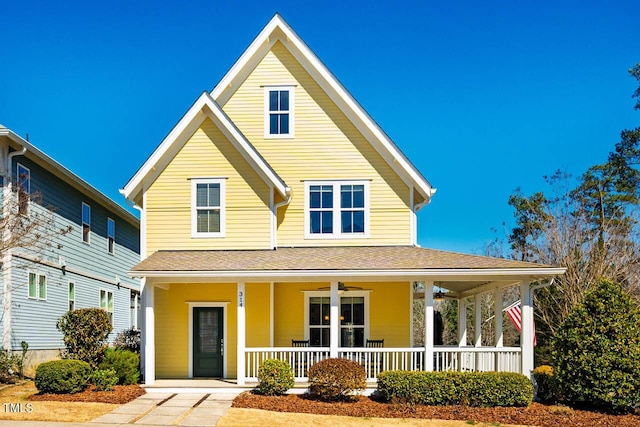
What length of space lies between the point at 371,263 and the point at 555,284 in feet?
36.7

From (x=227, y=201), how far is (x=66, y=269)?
8.49 metres

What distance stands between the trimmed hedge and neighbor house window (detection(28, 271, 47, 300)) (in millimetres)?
12631

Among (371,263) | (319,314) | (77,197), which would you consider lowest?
(319,314)

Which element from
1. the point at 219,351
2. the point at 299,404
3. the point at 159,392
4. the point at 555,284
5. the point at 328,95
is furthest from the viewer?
the point at 555,284

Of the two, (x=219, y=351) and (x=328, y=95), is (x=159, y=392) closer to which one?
(x=219, y=351)

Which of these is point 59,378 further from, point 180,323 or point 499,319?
point 499,319

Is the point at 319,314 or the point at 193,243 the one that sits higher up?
the point at 193,243

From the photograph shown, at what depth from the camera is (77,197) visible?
24.8 m

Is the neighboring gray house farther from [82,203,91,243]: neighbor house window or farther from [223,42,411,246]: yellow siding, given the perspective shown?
[223,42,411,246]: yellow siding

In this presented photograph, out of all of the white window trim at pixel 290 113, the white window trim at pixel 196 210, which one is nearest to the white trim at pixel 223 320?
the white window trim at pixel 196 210

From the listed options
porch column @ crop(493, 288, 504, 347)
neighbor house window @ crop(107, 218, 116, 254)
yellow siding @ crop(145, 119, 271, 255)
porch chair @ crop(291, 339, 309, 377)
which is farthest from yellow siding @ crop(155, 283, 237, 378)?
neighbor house window @ crop(107, 218, 116, 254)

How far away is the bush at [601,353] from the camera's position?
1388 centimetres

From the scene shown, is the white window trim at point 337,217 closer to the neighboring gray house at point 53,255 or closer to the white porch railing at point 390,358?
the white porch railing at point 390,358

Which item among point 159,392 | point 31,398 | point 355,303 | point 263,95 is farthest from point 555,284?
point 31,398
